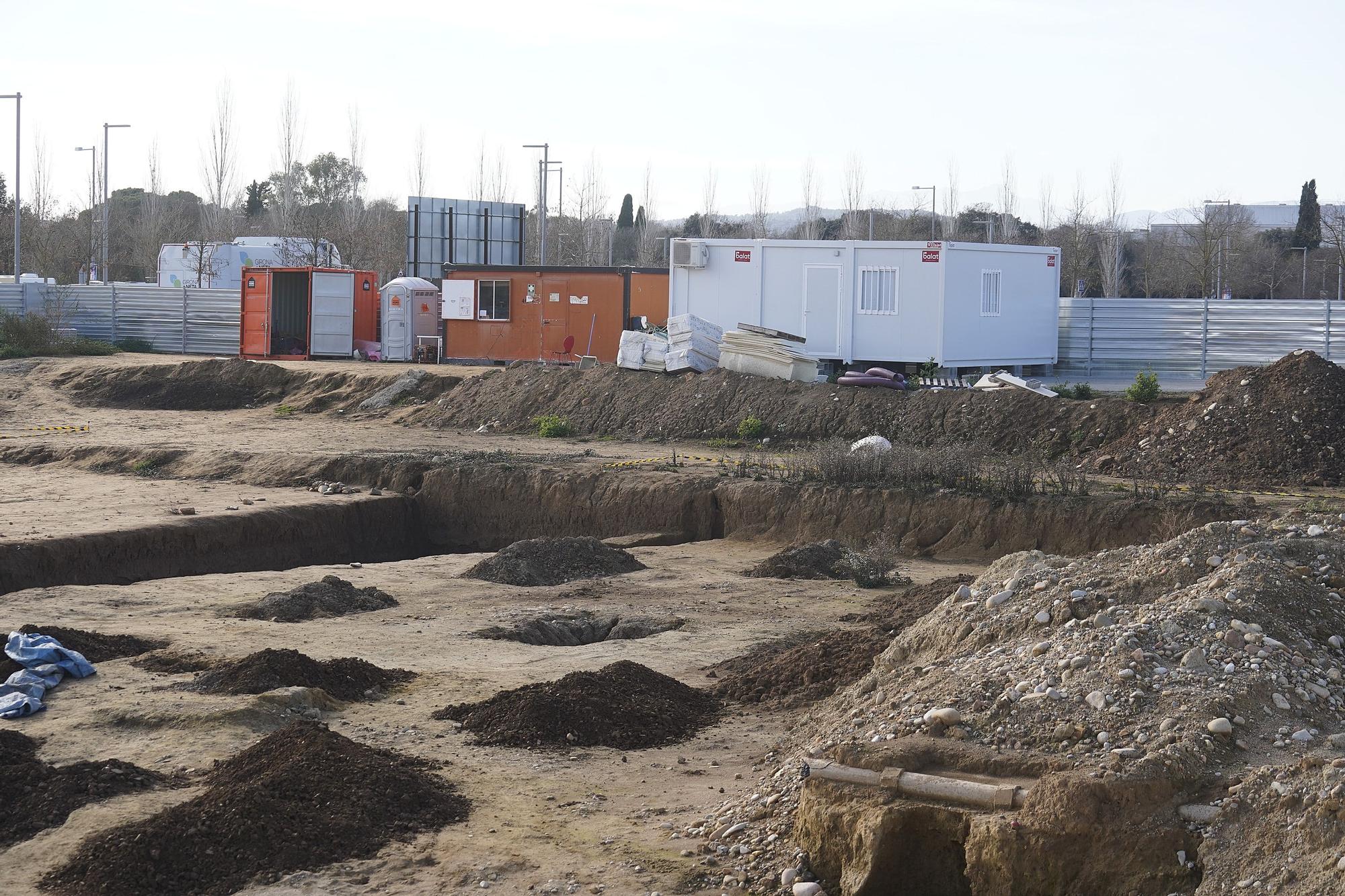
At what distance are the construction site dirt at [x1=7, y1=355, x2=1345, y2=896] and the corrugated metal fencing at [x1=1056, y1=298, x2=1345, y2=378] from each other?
1159 cm

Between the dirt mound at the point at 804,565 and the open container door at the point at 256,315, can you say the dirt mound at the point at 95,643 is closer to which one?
the dirt mound at the point at 804,565

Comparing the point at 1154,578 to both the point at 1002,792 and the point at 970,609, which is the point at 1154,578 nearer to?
the point at 970,609

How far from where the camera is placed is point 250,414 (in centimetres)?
2923

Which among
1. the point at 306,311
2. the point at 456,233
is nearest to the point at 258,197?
the point at 456,233

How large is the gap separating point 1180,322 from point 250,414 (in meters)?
20.9

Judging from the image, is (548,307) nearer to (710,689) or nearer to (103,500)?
(103,500)

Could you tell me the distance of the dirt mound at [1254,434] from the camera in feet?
62.1

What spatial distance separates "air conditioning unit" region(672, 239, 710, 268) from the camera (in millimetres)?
26969

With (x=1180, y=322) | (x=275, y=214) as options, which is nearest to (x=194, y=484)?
(x=1180, y=322)

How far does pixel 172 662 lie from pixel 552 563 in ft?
17.5

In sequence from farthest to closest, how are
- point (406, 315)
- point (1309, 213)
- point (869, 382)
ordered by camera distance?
point (1309, 213)
point (406, 315)
point (869, 382)

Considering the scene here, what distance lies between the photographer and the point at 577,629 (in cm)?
1263

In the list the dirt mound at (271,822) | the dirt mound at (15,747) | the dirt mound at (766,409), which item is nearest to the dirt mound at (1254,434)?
the dirt mound at (766,409)

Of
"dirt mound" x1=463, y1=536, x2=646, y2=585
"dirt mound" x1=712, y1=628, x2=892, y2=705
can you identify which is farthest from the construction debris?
"dirt mound" x1=712, y1=628, x2=892, y2=705
